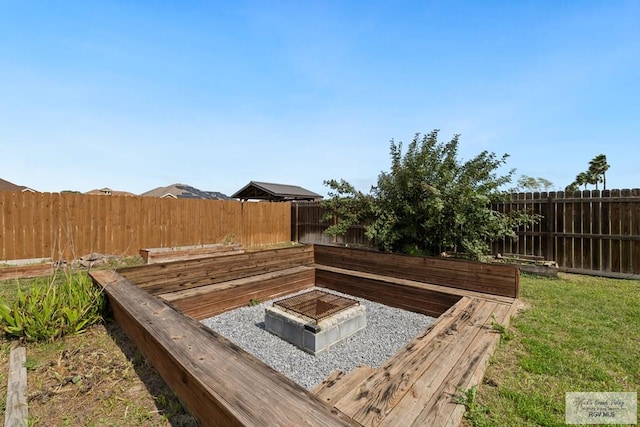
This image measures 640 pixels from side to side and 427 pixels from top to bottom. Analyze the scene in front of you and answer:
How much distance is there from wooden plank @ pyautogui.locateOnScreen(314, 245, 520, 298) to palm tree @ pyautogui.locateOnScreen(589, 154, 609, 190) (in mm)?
31937

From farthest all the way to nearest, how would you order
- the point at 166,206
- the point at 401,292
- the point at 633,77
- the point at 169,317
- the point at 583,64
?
the point at 166,206
the point at 583,64
the point at 633,77
the point at 401,292
the point at 169,317

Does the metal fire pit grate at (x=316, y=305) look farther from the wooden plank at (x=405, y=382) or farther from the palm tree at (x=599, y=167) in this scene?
the palm tree at (x=599, y=167)

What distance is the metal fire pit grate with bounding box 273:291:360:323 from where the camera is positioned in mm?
3111

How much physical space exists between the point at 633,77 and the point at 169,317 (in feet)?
27.6

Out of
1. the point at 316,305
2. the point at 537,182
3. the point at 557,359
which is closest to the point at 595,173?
the point at 537,182

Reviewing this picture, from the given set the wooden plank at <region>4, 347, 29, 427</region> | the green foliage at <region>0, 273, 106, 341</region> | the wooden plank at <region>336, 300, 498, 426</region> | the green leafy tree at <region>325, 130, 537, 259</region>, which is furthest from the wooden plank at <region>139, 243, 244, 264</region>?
the wooden plank at <region>336, 300, 498, 426</region>

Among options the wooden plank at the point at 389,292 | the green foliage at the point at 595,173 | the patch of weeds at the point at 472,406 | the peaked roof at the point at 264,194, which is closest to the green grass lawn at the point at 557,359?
the patch of weeds at the point at 472,406

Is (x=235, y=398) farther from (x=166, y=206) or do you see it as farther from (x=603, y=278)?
(x=166, y=206)

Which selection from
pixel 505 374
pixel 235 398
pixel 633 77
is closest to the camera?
pixel 235 398

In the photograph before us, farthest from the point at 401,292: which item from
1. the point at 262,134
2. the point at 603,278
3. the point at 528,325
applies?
the point at 262,134

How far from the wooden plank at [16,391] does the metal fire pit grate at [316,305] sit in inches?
A: 83.7

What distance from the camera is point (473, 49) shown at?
6.10 metres

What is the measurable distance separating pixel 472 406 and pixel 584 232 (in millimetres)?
6091

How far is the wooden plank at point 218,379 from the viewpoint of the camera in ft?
3.31
